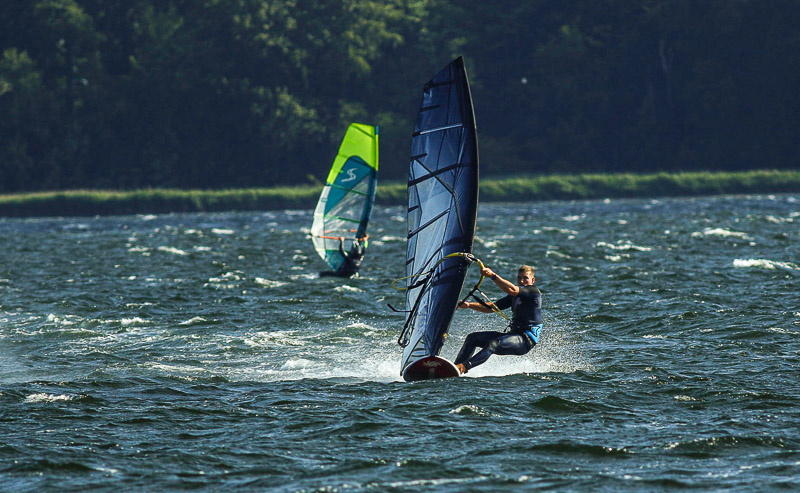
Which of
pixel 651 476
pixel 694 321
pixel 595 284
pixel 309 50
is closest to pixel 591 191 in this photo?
pixel 309 50

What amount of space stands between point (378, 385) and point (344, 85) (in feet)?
278

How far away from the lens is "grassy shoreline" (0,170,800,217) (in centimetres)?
7156

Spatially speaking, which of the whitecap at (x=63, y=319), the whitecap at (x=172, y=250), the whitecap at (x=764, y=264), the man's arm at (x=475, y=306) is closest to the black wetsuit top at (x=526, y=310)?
the man's arm at (x=475, y=306)

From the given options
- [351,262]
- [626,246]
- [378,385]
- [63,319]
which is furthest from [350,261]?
[378,385]

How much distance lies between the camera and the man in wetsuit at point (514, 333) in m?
15.4

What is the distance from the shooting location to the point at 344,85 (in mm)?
98125

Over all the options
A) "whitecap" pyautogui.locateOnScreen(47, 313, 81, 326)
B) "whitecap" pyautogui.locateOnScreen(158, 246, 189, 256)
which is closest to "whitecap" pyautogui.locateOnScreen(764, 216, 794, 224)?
"whitecap" pyautogui.locateOnScreen(158, 246, 189, 256)

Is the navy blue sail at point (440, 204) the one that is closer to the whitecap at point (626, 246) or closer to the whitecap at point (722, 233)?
the whitecap at point (626, 246)

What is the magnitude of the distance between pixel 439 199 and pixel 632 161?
8513 cm

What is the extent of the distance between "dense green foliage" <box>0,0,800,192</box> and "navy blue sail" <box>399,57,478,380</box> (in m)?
77.5

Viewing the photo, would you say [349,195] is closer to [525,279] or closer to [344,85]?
[525,279]

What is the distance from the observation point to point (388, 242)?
42344 mm

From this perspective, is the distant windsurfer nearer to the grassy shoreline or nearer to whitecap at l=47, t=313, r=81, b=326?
whitecap at l=47, t=313, r=81, b=326

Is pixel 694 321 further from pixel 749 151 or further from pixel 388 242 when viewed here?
pixel 749 151
